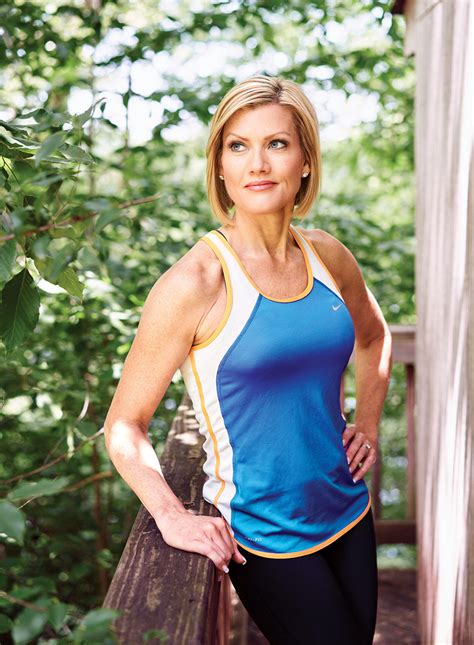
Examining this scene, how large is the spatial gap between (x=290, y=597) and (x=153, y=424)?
1836 millimetres

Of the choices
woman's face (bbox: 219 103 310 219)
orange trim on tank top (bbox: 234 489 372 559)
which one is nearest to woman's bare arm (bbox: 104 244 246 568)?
orange trim on tank top (bbox: 234 489 372 559)

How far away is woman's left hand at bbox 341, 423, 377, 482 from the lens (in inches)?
76.1

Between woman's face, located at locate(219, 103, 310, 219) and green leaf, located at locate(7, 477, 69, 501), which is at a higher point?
woman's face, located at locate(219, 103, 310, 219)

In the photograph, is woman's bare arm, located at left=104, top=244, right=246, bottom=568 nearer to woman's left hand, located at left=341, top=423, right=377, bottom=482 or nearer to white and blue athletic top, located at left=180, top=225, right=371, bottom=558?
white and blue athletic top, located at left=180, top=225, right=371, bottom=558

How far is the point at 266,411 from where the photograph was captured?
159 centimetres

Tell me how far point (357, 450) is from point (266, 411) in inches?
18.7

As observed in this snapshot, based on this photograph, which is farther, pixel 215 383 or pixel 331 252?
pixel 331 252

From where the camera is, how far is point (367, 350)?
2.25 meters

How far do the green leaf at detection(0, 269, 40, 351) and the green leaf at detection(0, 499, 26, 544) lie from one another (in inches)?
16.2

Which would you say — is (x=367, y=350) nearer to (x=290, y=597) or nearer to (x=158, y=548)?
(x=290, y=597)

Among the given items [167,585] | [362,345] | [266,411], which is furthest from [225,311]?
[362,345]

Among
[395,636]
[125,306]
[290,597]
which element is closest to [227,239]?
[290,597]

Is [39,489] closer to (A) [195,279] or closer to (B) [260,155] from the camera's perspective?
(A) [195,279]

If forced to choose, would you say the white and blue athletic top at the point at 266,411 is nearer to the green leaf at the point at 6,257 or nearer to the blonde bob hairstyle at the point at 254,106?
the blonde bob hairstyle at the point at 254,106
